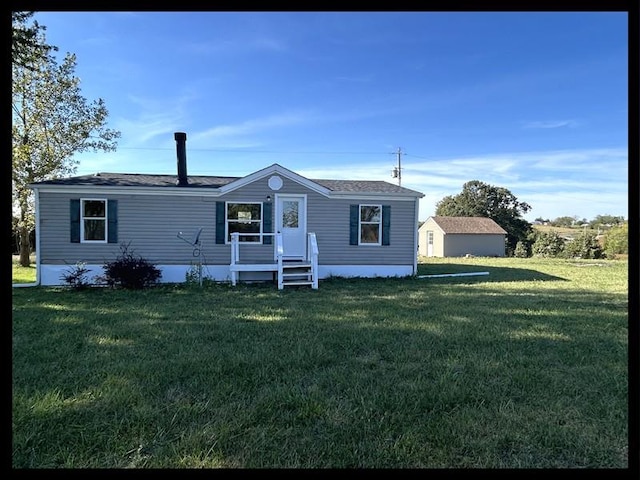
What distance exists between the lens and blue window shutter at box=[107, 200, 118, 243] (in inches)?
404

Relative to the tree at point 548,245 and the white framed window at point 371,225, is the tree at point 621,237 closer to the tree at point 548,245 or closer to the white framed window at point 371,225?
the white framed window at point 371,225

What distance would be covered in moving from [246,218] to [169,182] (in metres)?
2.63

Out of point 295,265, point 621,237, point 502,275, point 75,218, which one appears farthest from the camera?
point 502,275

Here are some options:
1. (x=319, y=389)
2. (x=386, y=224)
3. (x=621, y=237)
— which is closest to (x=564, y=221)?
(x=386, y=224)

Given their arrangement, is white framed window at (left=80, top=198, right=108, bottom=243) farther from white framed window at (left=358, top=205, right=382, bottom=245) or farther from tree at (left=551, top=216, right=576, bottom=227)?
tree at (left=551, top=216, right=576, bottom=227)

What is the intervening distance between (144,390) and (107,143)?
17.3m

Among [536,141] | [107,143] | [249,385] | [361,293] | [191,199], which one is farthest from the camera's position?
[107,143]

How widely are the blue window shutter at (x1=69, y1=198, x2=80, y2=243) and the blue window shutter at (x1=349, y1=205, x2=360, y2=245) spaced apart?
24.9 feet

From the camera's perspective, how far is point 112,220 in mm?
10273

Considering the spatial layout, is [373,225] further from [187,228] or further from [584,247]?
[584,247]

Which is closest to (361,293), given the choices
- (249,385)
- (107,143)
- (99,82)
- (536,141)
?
(536,141)
